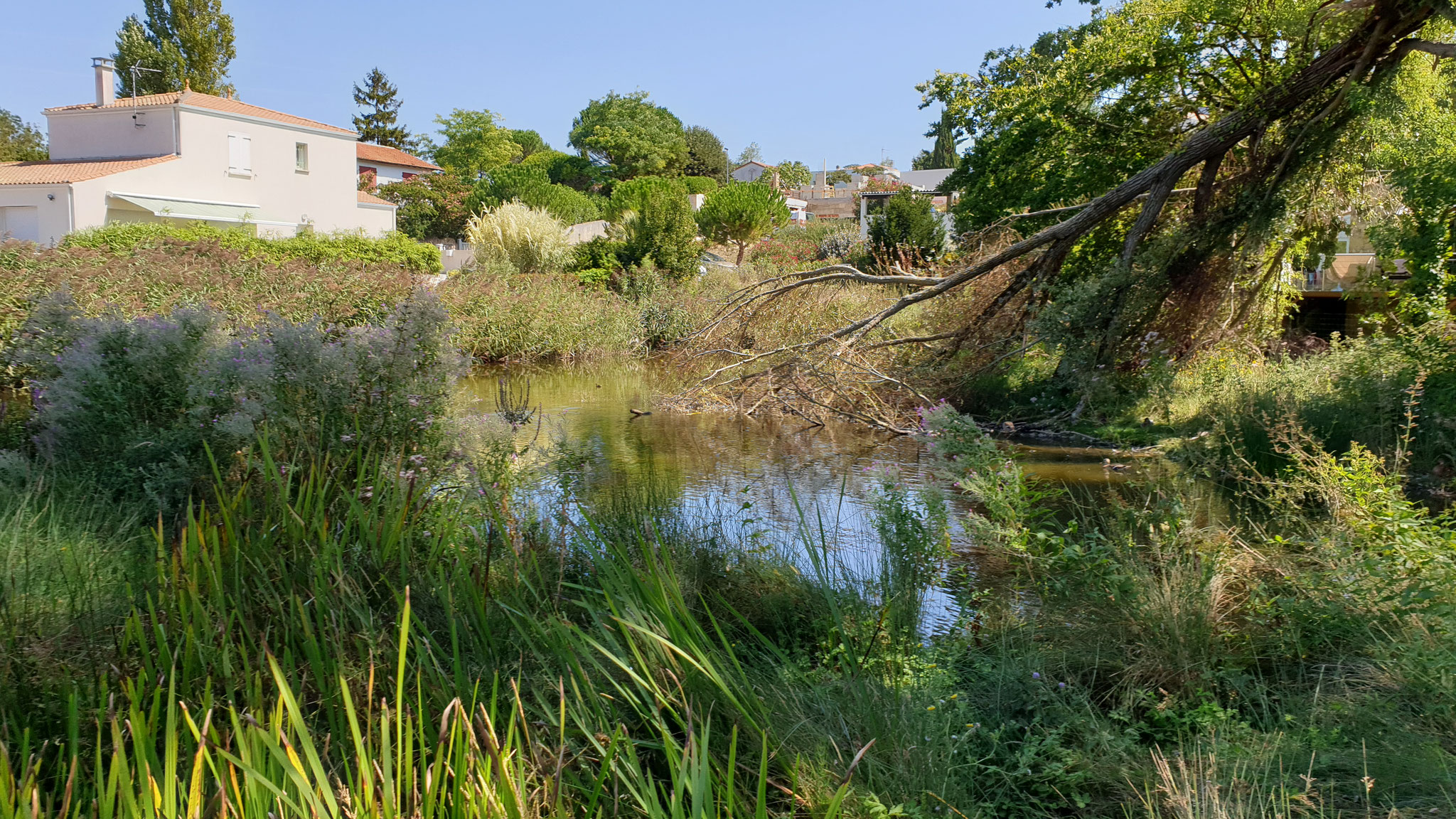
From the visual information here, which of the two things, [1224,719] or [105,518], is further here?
[105,518]

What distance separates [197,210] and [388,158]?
26.7m

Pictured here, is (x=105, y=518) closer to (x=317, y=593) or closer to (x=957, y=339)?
(x=317, y=593)

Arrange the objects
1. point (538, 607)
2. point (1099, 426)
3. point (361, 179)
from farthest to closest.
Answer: point (361, 179) → point (1099, 426) → point (538, 607)

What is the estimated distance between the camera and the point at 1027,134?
35.4ft

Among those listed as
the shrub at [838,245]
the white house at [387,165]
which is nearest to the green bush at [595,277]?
the shrub at [838,245]

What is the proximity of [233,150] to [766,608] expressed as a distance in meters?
34.4

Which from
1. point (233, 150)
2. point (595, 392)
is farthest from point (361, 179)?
point (595, 392)

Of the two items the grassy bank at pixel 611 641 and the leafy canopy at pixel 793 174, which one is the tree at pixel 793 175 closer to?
the leafy canopy at pixel 793 174

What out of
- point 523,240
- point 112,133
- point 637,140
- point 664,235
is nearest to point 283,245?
point 523,240

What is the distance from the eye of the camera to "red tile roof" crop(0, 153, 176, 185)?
2866 cm

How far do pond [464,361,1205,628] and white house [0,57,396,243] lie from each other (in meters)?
20.3

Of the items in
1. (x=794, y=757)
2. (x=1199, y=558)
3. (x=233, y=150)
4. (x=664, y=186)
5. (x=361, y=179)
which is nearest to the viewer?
(x=794, y=757)

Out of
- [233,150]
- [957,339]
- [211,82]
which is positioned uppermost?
[211,82]

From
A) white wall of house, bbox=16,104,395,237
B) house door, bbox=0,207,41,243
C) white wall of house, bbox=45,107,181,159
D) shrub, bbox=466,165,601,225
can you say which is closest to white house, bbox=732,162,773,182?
shrub, bbox=466,165,601,225
